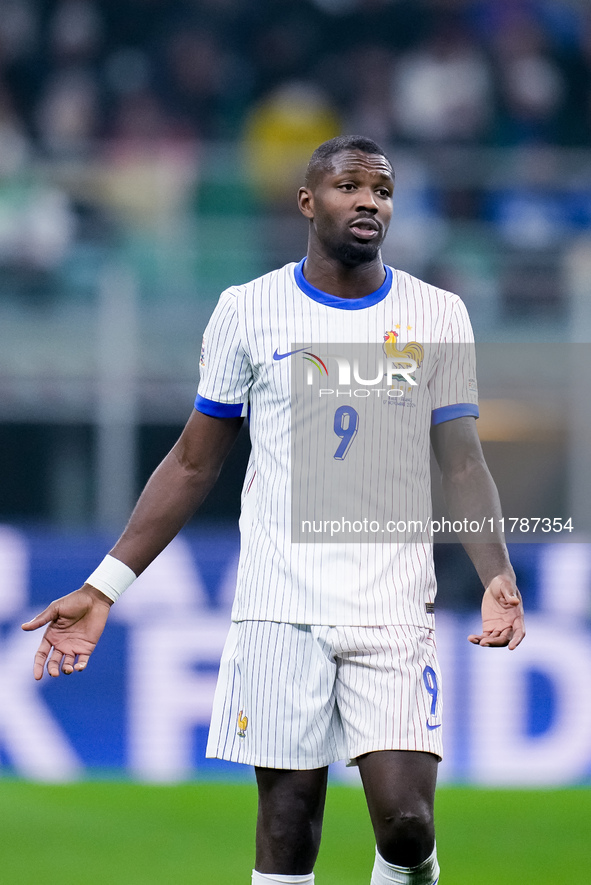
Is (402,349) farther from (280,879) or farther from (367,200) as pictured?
(280,879)

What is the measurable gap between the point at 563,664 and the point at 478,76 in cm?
564

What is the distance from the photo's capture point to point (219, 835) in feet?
16.9

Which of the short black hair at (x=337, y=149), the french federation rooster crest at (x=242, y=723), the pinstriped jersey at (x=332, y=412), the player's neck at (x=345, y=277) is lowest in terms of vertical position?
the french federation rooster crest at (x=242, y=723)

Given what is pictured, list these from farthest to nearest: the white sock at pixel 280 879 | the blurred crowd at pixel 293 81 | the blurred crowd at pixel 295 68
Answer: the blurred crowd at pixel 295 68
the blurred crowd at pixel 293 81
the white sock at pixel 280 879

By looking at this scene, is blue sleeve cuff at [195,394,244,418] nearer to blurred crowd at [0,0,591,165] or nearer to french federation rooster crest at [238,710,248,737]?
french federation rooster crest at [238,710,248,737]

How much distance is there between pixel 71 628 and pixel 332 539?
0.63 meters

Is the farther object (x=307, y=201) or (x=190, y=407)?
(x=190, y=407)

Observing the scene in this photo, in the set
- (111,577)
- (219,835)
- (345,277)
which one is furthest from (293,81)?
(111,577)

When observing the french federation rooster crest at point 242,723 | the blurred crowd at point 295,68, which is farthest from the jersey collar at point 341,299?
the blurred crowd at point 295,68

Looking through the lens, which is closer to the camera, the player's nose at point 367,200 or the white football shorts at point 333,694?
the white football shorts at point 333,694

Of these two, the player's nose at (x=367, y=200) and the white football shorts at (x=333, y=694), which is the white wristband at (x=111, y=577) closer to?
the white football shorts at (x=333, y=694)

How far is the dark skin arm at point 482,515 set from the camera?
2.73 meters

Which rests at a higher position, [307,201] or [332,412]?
[307,201]

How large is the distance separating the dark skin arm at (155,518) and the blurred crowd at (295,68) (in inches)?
268
